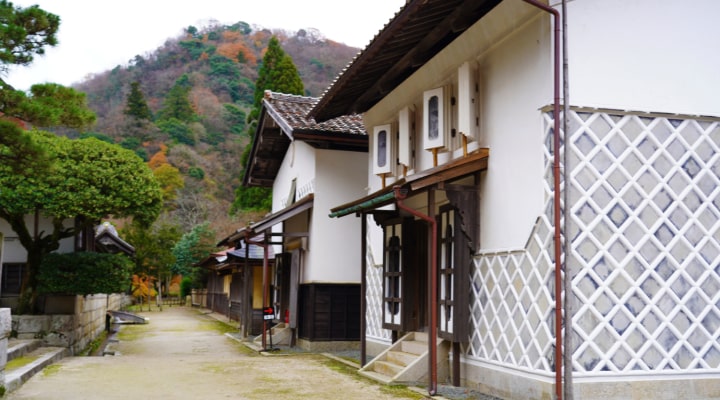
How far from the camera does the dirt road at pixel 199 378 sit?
9180 mm

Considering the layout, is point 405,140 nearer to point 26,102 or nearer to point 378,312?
point 378,312

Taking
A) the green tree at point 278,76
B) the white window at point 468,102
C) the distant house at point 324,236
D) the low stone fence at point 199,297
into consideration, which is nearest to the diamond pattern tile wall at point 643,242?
the white window at point 468,102

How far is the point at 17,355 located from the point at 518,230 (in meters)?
9.89

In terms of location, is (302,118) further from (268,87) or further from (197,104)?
(197,104)

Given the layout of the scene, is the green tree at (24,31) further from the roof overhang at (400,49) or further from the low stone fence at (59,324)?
the low stone fence at (59,324)

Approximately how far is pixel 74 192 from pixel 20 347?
11.0 feet

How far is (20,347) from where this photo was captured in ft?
42.4

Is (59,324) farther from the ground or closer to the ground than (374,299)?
closer to the ground

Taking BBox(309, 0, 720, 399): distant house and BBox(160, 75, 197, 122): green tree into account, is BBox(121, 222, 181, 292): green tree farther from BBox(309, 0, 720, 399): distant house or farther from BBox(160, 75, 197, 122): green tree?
BBox(309, 0, 720, 399): distant house

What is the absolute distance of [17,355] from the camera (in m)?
12.6

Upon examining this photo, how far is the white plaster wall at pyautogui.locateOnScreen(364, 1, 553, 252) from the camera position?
309 inches

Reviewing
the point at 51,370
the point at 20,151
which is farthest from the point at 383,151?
the point at 51,370

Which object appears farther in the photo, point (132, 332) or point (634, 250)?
point (132, 332)

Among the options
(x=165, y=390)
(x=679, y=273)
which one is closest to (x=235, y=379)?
(x=165, y=390)
